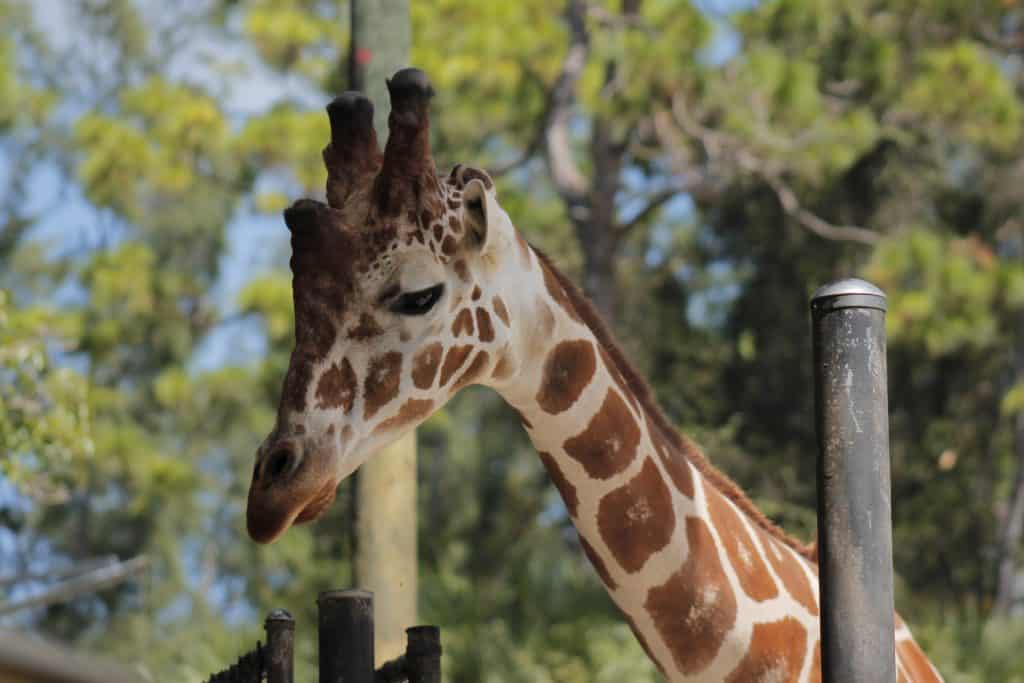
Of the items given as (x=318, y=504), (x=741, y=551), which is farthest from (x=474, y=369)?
(x=741, y=551)

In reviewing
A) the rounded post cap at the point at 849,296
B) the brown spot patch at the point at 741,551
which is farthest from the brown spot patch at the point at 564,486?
the rounded post cap at the point at 849,296

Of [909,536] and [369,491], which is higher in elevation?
[909,536]

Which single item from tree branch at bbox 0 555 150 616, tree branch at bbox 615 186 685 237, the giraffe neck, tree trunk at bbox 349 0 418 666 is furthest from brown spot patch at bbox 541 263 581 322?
tree branch at bbox 615 186 685 237

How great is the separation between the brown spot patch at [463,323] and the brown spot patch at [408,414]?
15cm

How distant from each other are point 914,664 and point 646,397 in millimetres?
962

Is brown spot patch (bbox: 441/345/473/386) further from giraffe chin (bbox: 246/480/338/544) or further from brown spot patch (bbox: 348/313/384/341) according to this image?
giraffe chin (bbox: 246/480/338/544)

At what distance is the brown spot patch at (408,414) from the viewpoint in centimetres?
306

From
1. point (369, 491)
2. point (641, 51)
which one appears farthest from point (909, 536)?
point (369, 491)

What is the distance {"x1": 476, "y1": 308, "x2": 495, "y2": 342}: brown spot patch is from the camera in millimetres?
3197

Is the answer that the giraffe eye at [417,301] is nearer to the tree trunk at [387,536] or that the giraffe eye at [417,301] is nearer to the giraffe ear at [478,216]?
the giraffe ear at [478,216]

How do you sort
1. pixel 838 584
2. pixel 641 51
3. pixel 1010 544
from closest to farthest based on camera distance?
pixel 838 584 < pixel 641 51 < pixel 1010 544

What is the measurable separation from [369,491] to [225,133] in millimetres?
11216

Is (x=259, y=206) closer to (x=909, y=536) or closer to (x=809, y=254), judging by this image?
(x=809, y=254)

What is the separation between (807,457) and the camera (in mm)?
18234
